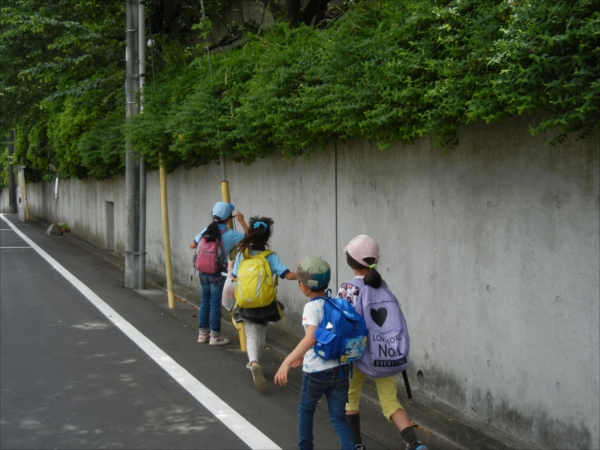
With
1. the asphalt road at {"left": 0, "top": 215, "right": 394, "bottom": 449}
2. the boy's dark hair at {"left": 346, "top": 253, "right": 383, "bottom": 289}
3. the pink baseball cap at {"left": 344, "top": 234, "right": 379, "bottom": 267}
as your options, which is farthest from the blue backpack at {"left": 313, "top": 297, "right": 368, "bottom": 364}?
the asphalt road at {"left": 0, "top": 215, "right": 394, "bottom": 449}

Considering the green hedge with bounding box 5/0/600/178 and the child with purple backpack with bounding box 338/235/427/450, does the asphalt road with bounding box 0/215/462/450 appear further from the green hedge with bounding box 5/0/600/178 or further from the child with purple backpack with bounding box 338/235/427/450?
the green hedge with bounding box 5/0/600/178

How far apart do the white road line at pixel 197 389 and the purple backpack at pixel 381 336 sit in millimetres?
1109

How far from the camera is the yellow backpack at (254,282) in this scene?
21.2 feet

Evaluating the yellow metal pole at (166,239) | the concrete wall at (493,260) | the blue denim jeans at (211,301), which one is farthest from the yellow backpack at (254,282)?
the yellow metal pole at (166,239)

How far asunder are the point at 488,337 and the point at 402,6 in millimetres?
2818

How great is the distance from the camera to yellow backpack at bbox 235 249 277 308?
21.2 ft

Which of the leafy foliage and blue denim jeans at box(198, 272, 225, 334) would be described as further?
blue denim jeans at box(198, 272, 225, 334)

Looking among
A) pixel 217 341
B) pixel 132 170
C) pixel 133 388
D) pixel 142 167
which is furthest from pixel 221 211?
pixel 132 170

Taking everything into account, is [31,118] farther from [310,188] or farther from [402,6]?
[402,6]

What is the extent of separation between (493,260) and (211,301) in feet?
13.5

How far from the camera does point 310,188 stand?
8.16 metres

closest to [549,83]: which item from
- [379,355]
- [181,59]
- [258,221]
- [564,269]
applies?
[564,269]

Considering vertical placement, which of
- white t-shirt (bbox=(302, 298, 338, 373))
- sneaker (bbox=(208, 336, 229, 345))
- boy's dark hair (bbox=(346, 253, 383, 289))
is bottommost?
sneaker (bbox=(208, 336, 229, 345))

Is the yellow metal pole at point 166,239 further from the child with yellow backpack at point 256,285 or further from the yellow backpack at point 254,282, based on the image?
the yellow backpack at point 254,282
